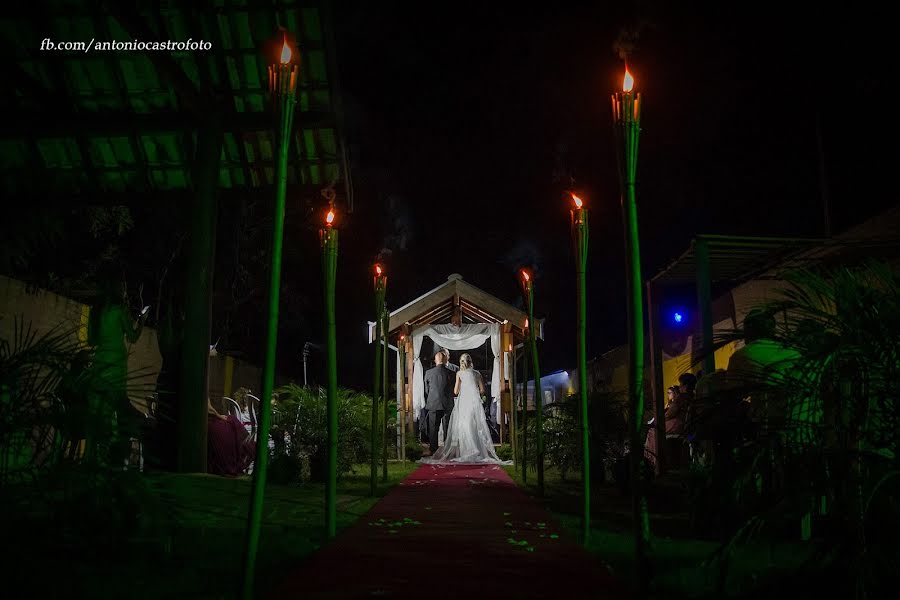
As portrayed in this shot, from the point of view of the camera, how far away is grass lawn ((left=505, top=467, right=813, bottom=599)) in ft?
11.9

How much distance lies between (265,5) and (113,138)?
145 inches

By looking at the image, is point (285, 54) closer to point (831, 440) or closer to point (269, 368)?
point (269, 368)

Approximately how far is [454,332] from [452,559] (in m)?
14.1

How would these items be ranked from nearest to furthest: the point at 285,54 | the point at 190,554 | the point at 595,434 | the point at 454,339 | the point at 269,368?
the point at 269,368
the point at 285,54
the point at 190,554
the point at 595,434
the point at 454,339

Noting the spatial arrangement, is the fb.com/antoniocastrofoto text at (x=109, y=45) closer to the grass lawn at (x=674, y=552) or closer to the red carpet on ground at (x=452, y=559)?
the red carpet on ground at (x=452, y=559)

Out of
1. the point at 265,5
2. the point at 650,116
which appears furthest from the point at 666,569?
the point at 650,116

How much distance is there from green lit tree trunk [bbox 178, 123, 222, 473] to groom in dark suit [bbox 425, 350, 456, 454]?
26.5 feet

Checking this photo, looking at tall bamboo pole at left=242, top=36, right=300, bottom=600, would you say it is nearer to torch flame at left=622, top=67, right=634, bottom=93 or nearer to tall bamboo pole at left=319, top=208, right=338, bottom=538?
tall bamboo pole at left=319, top=208, right=338, bottom=538

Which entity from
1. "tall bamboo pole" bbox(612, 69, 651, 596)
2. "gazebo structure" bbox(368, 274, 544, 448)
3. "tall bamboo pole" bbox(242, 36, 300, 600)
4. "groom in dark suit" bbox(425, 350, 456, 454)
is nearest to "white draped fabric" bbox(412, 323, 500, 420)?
"gazebo structure" bbox(368, 274, 544, 448)

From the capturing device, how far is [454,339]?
18125 millimetres

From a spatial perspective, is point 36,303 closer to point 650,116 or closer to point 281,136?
point 281,136

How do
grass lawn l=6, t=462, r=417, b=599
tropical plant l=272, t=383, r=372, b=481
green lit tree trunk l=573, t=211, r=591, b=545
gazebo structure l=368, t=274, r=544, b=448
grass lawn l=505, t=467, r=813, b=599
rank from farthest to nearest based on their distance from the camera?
gazebo structure l=368, t=274, r=544, b=448 < tropical plant l=272, t=383, r=372, b=481 < green lit tree trunk l=573, t=211, r=591, b=545 < grass lawn l=505, t=467, r=813, b=599 < grass lawn l=6, t=462, r=417, b=599

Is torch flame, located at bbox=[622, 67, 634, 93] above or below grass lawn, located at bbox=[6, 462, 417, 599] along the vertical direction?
above

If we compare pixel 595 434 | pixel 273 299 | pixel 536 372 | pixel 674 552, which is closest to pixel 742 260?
pixel 595 434
